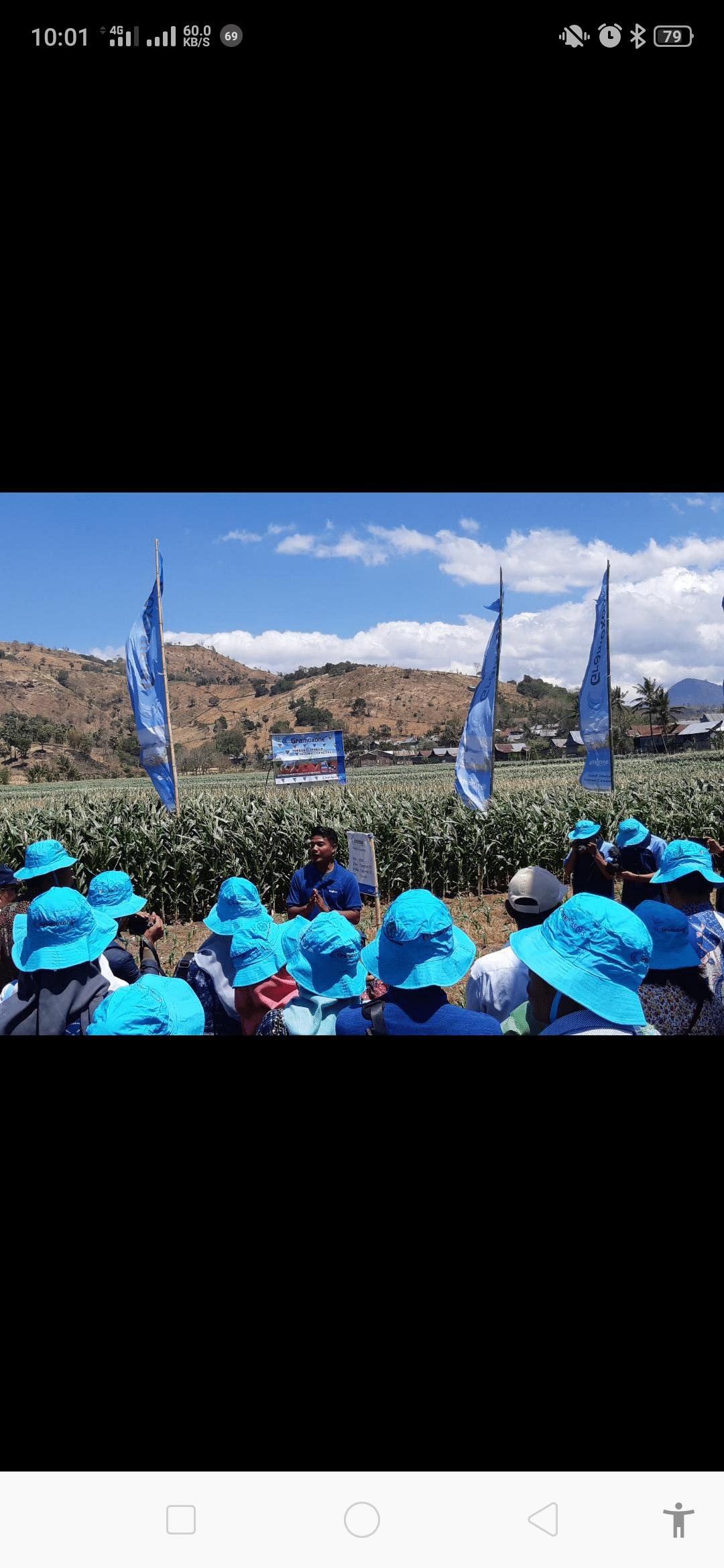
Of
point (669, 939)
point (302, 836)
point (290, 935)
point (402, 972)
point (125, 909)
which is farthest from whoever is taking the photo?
point (302, 836)

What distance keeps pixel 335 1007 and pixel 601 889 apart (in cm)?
315

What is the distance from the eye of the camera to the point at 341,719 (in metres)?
52.0

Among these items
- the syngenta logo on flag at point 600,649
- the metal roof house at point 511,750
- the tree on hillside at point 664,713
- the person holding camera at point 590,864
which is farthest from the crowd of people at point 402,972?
the metal roof house at point 511,750

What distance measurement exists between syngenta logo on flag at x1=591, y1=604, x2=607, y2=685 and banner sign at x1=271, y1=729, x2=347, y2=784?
2660mm

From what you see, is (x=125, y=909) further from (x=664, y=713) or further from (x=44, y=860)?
(x=664, y=713)

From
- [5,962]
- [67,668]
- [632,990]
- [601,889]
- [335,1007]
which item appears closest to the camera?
[632,990]

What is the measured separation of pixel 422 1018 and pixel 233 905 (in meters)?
1.06

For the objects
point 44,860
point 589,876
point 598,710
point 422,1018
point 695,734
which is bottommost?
point 589,876

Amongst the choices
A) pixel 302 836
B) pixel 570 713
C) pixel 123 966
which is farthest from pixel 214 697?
pixel 123 966

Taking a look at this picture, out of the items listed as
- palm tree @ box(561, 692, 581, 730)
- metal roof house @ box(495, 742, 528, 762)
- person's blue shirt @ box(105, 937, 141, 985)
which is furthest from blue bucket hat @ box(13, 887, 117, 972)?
palm tree @ box(561, 692, 581, 730)

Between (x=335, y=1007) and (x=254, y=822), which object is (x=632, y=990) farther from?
(x=254, y=822)

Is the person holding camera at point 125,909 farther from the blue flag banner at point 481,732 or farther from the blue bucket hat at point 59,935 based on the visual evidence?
the blue flag banner at point 481,732

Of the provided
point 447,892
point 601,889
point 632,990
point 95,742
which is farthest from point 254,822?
point 95,742

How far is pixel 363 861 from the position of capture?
4.25 metres
